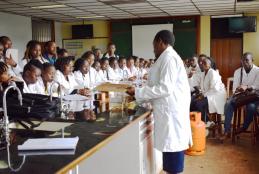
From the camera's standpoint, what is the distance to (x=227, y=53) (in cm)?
932

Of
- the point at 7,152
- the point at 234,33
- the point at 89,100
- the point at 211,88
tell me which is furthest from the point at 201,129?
the point at 234,33

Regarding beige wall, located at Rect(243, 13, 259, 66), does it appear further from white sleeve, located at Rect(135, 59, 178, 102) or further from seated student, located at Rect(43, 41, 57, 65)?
white sleeve, located at Rect(135, 59, 178, 102)

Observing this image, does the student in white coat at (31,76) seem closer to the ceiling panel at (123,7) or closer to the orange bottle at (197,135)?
the orange bottle at (197,135)

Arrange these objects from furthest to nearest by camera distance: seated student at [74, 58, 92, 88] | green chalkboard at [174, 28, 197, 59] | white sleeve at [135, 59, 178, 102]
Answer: green chalkboard at [174, 28, 197, 59] → seated student at [74, 58, 92, 88] → white sleeve at [135, 59, 178, 102]

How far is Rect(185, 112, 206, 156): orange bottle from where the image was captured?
3770mm

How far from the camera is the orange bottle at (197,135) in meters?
3.77

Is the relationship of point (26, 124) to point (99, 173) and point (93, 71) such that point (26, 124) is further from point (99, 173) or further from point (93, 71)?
point (93, 71)

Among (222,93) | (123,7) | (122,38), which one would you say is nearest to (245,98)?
(222,93)

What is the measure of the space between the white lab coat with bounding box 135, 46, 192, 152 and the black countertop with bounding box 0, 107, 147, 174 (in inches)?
6.4

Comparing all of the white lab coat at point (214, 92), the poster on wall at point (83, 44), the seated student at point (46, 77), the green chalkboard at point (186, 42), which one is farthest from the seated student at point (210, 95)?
the poster on wall at point (83, 44)

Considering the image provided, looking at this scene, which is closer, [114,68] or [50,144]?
[50,144]

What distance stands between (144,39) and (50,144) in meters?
8.53

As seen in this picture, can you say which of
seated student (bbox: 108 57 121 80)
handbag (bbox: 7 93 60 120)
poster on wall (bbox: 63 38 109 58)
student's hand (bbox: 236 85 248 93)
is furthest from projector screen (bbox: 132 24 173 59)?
handbag (bbox: 7 93 60 120)

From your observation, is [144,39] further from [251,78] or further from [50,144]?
[50,144]
